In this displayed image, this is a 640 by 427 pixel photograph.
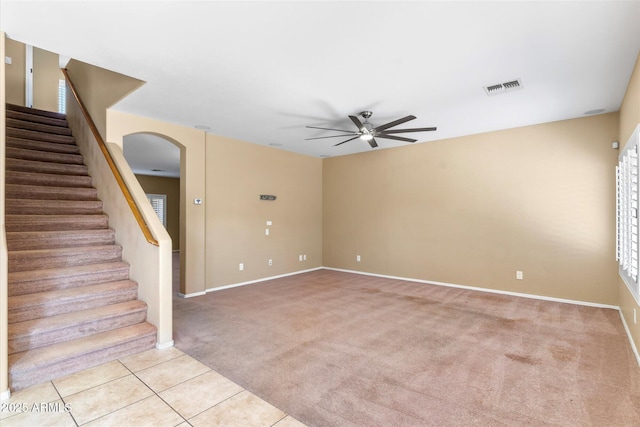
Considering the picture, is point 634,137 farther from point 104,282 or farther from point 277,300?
point 104,282

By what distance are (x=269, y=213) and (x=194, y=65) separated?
3.84 metres

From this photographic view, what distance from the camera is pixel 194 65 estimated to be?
3096 mm

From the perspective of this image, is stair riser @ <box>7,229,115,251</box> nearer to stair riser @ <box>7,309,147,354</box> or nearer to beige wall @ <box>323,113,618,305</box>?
stair riser @ <box>7,309,147,354</box>

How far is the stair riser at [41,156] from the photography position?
436 cm

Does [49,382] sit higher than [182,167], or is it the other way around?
[182,167]

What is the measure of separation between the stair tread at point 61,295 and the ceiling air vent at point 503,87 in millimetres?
4629

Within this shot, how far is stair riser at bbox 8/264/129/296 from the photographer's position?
9.98ft

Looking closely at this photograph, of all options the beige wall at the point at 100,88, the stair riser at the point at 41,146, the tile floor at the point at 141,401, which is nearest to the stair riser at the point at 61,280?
the tile floor at the point at 141,401

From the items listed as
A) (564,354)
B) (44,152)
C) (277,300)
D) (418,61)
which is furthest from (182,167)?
(564,354)

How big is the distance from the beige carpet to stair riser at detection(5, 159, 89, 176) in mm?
2471

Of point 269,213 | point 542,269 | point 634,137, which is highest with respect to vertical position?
point 634,137

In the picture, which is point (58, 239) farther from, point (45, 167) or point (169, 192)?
point (169, 192)

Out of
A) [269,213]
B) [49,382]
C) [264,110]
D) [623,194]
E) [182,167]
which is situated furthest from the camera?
[269,213]

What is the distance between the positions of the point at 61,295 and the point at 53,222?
117 centimetres
